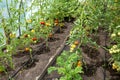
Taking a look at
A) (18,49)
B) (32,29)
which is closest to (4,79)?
(18,49)

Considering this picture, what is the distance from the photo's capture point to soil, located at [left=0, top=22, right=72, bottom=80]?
3336 mm

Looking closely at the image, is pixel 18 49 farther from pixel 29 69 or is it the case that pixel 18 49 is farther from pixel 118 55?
pixel 118 55

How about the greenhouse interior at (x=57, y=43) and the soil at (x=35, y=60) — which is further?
the soil at (x=35, y=60)

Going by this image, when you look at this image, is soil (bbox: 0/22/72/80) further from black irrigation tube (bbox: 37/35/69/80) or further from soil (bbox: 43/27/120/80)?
soil (bbox: 43/27/120/80)

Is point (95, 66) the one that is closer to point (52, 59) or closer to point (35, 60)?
point (52, 59)

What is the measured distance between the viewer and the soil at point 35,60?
3336 mm

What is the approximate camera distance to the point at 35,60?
373cm

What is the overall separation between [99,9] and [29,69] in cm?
146

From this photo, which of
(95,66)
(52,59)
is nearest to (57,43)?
(52,59)

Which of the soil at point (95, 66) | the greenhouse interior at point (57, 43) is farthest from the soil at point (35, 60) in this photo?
the soil at point (95, 66)

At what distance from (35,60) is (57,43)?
0.68 meters

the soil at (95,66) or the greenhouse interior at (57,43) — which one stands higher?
the greenhouse interior at (57,43)

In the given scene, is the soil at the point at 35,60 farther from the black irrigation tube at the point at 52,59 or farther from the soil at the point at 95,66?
the soil at the point at 95,66

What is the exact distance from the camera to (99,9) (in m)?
3.96
